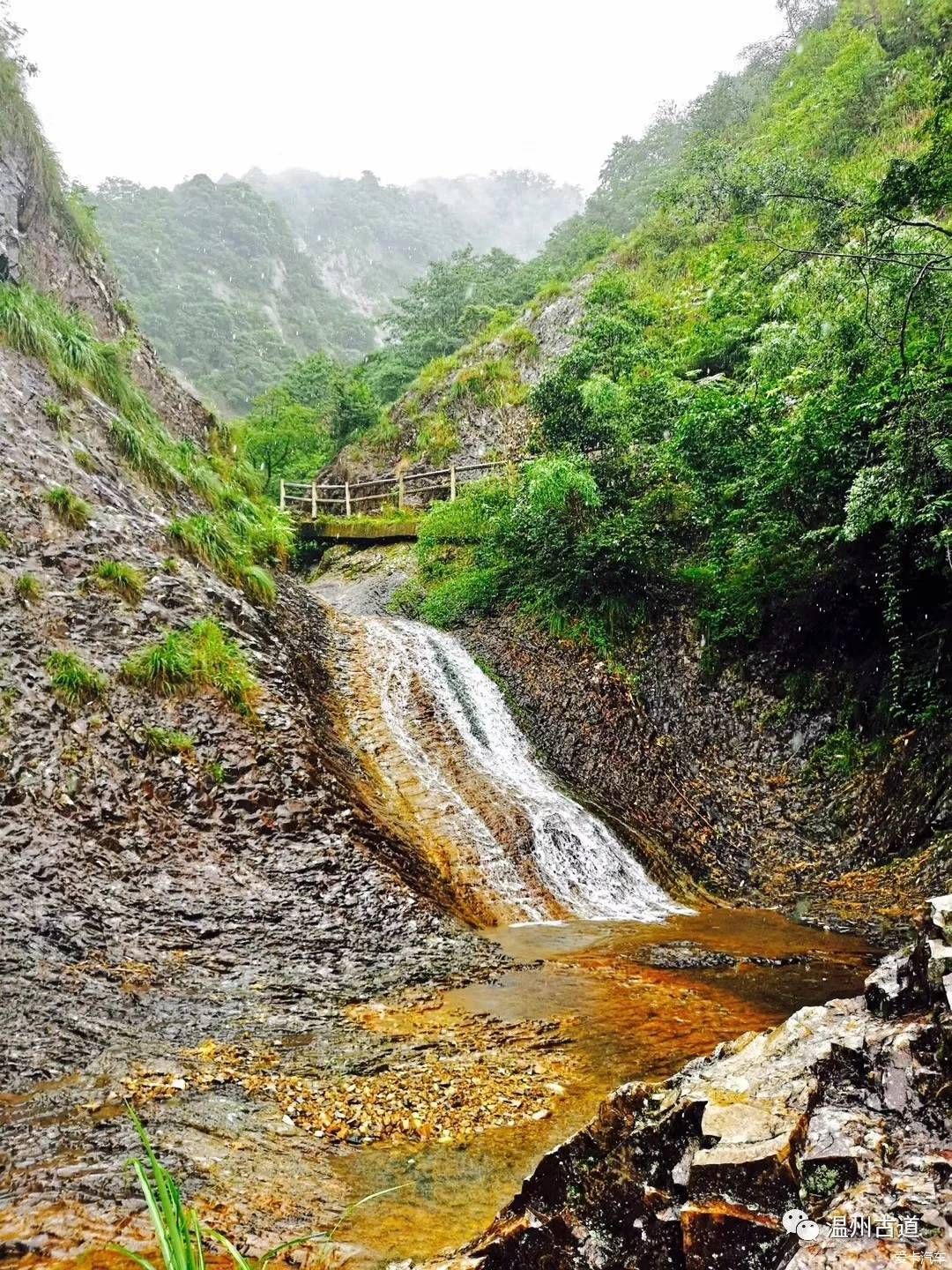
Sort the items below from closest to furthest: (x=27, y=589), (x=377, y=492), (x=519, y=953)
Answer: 1. (x=519, y=953)
2. (x=27, y=589)
3. (x=377, y=492)

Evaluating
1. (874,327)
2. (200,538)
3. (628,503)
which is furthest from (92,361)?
(874,327)

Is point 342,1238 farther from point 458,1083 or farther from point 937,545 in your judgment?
point 937,545

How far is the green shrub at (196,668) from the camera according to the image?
7117mm

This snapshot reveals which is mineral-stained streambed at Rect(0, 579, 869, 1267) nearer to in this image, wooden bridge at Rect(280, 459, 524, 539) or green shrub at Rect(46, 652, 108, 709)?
green shrub at Rect(46, 652, 108, 709)

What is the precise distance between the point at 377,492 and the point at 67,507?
15.3 meters

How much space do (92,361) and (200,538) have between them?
3.66 m

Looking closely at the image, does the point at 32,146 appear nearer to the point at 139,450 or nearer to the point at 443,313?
the point at 139,450

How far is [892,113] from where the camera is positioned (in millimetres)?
19703

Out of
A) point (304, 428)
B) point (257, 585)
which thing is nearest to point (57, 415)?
point (257, 585)

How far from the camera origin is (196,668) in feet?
24.2

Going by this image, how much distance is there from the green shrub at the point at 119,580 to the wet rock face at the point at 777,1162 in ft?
23.3

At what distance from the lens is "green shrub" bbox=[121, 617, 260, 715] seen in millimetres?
7117

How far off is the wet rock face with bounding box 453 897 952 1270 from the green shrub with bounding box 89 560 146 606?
23.3 feet

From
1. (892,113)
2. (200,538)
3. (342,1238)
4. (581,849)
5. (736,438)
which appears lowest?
(581,849)
